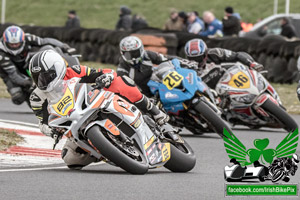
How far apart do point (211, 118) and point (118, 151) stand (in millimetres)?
3940

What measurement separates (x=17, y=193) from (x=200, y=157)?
3.51 m

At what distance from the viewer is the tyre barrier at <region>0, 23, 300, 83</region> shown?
20.1m

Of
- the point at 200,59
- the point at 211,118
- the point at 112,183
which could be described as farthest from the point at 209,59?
the point at 112,183

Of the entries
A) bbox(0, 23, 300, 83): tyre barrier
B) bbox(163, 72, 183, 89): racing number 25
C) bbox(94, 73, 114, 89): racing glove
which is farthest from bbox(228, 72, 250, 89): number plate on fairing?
bbox(0, 23, 300, 83): tyre barrier

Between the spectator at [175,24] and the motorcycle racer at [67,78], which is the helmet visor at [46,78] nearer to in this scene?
the motorcycle racer at [67,78]

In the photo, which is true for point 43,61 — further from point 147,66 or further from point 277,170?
Answer: point 147,66

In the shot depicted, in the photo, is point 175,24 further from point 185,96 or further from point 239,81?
point 185,96

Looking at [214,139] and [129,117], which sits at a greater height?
[129,117]

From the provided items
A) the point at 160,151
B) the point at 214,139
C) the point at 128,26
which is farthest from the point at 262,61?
the point at 160,151

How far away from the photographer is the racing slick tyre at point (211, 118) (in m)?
11.8

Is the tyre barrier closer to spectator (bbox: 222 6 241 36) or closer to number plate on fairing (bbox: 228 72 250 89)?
spectator (bbox: 222 6 241 36)

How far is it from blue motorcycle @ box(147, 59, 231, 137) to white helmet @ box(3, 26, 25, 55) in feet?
10.5

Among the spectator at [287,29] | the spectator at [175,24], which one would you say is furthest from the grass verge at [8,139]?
the spectator at [175,24]

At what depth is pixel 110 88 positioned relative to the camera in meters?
9.41
